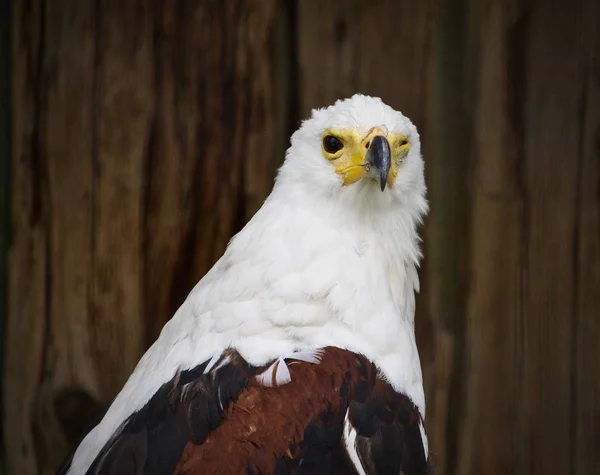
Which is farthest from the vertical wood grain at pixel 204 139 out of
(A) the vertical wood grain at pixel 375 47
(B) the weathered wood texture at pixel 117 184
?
(A) the vertical wood grain at pixel 375 47

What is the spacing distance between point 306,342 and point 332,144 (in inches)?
18.8

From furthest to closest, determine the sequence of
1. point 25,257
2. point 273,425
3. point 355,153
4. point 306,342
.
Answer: point 25,257, point 355,153, point 306,342, point 273,425

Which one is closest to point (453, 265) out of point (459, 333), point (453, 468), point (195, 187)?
point (459, 333)

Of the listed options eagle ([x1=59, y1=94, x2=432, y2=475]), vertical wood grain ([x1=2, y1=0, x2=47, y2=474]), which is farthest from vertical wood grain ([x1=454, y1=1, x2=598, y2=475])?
vertical wood grain ([x1=2, y1=0, x2=47, y2=474])

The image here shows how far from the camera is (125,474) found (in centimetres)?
169

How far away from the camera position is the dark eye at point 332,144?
6.35ft

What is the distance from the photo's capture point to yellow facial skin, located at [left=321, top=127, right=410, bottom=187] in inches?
74.1

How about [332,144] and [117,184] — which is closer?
[332,144]

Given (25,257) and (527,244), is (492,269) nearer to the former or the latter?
(527,244)

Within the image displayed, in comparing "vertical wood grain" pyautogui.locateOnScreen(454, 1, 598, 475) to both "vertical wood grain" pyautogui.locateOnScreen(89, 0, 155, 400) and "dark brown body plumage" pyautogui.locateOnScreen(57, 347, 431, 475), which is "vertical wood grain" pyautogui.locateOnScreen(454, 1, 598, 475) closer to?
"dark brown body plumage" pyautogui.locateOnScreen(57, 347, 431, 475)

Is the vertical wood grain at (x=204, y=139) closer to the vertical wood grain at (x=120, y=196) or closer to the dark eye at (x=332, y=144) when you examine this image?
the vertical wood grain at (x=120, y=196)

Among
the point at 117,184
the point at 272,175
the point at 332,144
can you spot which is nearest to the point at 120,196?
the point at 117,184

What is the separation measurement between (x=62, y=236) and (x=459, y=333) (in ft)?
3.89

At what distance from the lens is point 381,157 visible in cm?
181
